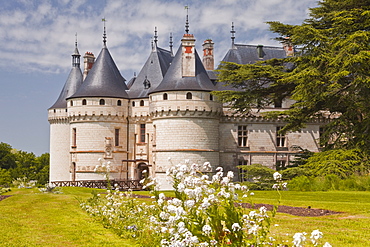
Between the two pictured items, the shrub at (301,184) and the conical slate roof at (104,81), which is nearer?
the shrub at (301,184)

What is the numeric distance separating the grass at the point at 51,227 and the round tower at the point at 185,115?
47.1 feet

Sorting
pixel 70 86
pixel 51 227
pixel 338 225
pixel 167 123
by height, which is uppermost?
pixel 70 86

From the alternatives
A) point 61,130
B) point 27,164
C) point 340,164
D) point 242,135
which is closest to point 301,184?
point 340,164

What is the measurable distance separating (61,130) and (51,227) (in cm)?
3047

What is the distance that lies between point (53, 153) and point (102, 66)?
10007mm

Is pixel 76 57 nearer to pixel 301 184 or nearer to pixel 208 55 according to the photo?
pixel 208 55

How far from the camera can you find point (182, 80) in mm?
29969

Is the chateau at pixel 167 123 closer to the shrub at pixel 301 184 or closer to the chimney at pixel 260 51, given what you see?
the chimney at pixel 260 51

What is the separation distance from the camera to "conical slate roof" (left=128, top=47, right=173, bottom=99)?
3459cm

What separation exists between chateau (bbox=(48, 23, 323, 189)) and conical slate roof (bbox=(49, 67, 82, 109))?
19.6 ft

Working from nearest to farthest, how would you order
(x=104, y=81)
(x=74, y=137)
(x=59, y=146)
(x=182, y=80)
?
(x=182, y=80) → (x=104, y=81) → (x=74, y=137) → (x=59, y=146)

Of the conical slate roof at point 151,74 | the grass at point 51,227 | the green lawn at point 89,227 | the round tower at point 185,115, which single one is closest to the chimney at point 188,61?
the round tower at point 185,115

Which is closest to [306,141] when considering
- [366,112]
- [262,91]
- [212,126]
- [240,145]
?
[240,145]

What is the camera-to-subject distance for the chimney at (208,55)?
3506 cm
